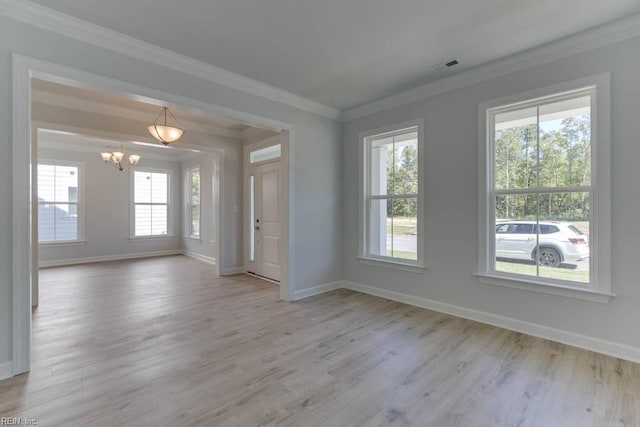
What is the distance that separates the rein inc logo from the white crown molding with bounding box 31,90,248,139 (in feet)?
12.7

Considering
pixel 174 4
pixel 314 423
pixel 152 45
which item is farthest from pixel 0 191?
pixel 314 423

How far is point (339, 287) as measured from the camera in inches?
184

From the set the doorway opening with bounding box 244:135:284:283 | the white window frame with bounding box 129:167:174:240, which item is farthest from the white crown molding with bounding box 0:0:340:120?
the white window frame with bounding box 129:167:174:240

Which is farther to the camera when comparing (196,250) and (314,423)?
(196,250)

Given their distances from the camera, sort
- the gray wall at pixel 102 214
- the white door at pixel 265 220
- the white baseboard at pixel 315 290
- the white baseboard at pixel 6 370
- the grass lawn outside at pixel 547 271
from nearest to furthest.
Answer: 1. the white baseboard at pixel 6 370
2. the grass lawn outside at pixel 547 271
3. the white baseboard at pixel 315 290
4. the white door at pixel 265 220
5. the gray wall at pixel 102 214

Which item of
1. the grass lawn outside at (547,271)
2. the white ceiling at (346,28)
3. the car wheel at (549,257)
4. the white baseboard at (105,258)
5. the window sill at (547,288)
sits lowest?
the white baseboard at (105,258)

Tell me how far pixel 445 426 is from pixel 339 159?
3.71 meters

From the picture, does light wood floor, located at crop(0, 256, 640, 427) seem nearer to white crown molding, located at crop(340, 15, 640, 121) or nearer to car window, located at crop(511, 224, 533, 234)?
car window, located at crop(511, 224, 533, 234)

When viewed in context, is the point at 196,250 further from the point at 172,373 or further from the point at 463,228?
the point at 463,228

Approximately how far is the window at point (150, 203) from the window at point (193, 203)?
0.69 meters

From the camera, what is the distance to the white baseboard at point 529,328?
8.03 ft

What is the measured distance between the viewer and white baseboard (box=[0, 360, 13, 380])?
211cm

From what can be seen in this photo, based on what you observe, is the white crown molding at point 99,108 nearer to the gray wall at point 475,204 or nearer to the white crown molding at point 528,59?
the gray wall at point 475,204

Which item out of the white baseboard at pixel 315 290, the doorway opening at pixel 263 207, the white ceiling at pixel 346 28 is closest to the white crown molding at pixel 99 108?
the doorway opening at pixel 263 207
